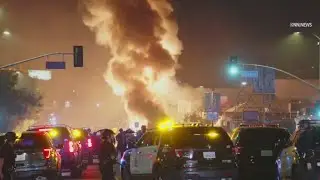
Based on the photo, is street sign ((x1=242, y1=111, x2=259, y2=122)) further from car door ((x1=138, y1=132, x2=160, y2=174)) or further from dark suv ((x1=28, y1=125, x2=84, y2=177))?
car door ((x1=138, y1=132, x2=160, y2=174))

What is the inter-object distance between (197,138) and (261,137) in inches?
166

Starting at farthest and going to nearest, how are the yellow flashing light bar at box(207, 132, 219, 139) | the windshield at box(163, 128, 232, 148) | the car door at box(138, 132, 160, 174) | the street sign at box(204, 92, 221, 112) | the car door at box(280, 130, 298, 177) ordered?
the street sign at box(204, 92, 221, 112) < the car door at box(138, 132, 160, 174) < the car door at box(280, 130, 298, 177) < the yellow flashing light bar at box(207, 132, 219, 139) < the windshield at box(163, 128, 232, 148)

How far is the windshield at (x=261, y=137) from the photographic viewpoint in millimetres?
18531

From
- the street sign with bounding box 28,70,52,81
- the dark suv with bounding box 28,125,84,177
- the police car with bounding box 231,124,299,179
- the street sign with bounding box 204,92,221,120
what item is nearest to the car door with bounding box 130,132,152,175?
the police car with bounding box 231,124,299,179

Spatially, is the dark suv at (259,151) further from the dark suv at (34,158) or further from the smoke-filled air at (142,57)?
the smoke-filled air at (142,57)

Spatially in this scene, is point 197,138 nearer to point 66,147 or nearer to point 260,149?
point 260,149

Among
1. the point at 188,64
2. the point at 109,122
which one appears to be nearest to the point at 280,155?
the point at 188,64

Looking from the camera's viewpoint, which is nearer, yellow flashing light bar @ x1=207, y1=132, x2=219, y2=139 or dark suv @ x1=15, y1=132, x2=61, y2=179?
yellow flashing light bar @ x1=207, y1=132, x2=219, y2=139

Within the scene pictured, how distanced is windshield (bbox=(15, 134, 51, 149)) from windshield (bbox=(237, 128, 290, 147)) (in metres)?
5.83

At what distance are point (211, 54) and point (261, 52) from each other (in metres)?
6.26

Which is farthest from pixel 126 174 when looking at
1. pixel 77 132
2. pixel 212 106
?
pixel 212 106

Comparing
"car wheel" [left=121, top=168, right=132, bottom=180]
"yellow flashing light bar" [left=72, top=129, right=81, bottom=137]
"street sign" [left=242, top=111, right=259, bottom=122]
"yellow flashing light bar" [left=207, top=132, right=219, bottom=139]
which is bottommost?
"car wheel" [left=121, top=168, right=132, bottom=180]

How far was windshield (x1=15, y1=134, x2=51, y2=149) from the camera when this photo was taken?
18894 mm

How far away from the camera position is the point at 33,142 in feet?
62.1
